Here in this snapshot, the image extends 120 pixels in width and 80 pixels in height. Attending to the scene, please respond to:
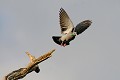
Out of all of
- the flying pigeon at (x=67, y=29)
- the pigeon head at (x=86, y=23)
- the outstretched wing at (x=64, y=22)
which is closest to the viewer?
the flying pigeon at (x=67, y=29)

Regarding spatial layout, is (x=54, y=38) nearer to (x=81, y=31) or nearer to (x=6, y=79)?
(x=81, y=31)

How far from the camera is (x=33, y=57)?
2744cm

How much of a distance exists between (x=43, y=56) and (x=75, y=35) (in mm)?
4358

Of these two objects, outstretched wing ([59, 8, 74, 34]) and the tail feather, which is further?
outstretched wing ([59, 8, 74, 34])

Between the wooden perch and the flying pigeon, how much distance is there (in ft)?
10.5

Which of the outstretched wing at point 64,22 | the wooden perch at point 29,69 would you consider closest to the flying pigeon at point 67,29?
the outstretched wing at point 64,22

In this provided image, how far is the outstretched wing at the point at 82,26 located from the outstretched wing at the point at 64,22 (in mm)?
862

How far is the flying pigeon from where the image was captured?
30062mm

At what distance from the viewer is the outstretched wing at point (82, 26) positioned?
Result: 29953 mm

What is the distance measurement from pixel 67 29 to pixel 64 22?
20.7 inches

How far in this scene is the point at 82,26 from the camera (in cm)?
3016

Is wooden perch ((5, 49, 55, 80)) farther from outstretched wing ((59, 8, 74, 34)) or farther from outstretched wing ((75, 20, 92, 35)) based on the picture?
outstretched wing ((59, 8, 74, 34))

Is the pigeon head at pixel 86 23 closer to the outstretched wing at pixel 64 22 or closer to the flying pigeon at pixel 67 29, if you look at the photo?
Answer: the flying pigeon at pixel 67 29

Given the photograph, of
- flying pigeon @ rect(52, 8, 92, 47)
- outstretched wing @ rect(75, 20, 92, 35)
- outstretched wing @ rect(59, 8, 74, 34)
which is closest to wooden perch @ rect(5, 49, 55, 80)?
flying pigeon @ rect(52, 8, 92, 47)
